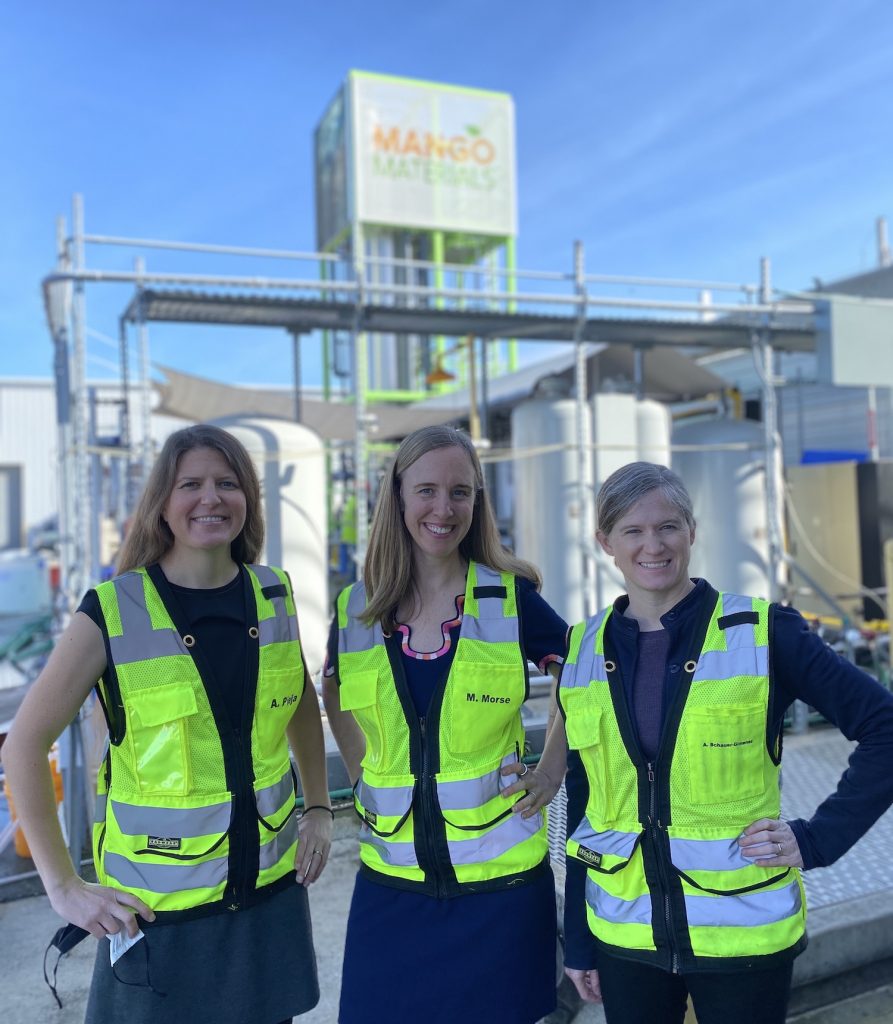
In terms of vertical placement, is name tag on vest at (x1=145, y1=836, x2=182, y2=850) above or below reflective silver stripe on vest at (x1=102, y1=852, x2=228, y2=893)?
above

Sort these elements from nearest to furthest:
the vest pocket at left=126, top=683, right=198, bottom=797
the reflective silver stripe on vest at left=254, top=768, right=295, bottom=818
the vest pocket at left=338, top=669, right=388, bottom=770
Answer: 1. the vest pocket at left=126, top=683, right=198, bottom=797
2. the reflective silver stripe on vest at left=254, top=768, right=295, bottom=818
3. the vest pocket at left=338, top=669, right=388, bottom=770

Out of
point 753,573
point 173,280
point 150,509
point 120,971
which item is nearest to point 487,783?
point 120,971

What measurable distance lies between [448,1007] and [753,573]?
8.74 m

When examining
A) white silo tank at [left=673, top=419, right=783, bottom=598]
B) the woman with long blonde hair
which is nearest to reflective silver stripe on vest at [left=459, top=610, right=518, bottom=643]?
the woman with long blonde hair

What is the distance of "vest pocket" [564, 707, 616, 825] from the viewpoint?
1.80 m

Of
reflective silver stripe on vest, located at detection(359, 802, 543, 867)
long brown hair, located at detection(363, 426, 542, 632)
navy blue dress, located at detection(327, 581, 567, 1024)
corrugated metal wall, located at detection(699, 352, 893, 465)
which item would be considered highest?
corrugated metal wall, located at detection(699, 352, 893, 465)

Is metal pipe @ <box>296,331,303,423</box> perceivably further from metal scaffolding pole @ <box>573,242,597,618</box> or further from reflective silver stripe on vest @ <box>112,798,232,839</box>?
reflective silver stripe on vest @ <box>112,798,232,839</box>

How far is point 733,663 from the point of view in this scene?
172cm

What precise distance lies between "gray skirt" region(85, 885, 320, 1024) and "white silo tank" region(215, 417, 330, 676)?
18.5 ft

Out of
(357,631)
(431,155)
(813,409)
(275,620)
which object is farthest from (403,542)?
(431,155)

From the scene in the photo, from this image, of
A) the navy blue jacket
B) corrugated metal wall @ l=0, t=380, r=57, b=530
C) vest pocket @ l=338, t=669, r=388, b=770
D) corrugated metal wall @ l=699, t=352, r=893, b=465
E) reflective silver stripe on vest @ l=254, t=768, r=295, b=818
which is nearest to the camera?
the navy blue jacket

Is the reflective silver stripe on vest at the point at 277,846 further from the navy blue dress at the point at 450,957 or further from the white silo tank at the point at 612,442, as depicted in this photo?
the white silo tank at the point at 612,442

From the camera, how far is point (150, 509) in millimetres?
1965

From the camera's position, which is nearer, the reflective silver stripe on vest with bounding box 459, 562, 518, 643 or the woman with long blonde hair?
the woman with long blonde hair
